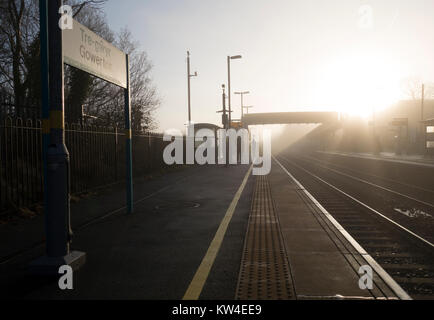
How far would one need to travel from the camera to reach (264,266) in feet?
16.0

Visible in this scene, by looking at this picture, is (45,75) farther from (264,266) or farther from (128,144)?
(128,144)

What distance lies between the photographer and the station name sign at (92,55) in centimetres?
571

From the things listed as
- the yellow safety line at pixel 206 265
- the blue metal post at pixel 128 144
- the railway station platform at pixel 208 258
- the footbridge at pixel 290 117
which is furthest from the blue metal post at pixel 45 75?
the footbridge at pixel 290 117

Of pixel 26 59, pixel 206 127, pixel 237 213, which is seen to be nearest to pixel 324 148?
pixel 206 127

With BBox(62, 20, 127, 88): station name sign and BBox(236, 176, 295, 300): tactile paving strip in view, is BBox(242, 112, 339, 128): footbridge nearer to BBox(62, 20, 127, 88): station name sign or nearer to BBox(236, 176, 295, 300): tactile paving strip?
BBox(62, 20, 127, 88): station name sign

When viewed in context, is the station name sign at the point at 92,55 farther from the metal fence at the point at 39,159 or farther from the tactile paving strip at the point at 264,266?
the tactile paving strip at the point at 264,266

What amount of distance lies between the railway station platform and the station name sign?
2861 millimetres

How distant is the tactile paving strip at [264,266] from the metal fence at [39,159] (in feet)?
17.0

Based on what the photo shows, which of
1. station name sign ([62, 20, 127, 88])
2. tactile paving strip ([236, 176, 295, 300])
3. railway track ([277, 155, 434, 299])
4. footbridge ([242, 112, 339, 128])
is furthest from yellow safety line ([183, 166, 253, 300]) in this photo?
footbridge ([242, 112, 339, 128])

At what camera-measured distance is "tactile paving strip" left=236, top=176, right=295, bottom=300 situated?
13.0 feet

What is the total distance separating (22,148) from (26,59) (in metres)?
12.4

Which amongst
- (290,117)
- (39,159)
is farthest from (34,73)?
(290,117)

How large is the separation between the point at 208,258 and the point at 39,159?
6423mm
